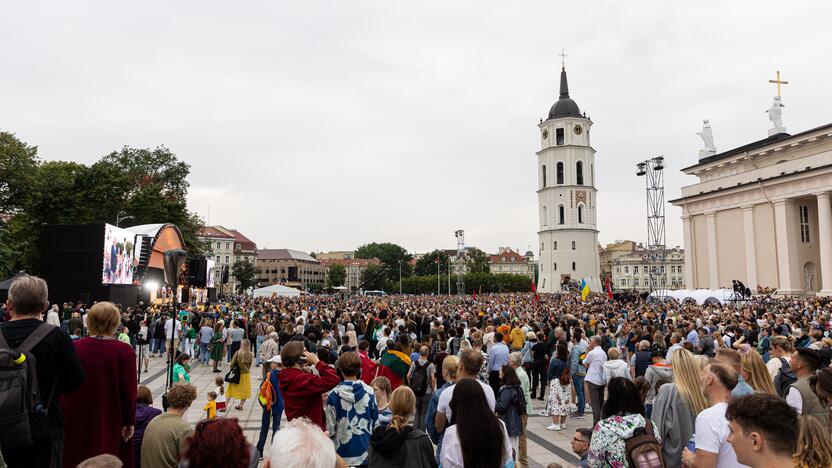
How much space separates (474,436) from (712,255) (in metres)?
52.0

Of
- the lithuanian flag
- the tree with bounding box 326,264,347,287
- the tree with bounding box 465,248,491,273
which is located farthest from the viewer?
the tree with bounding box 326,264,347,287

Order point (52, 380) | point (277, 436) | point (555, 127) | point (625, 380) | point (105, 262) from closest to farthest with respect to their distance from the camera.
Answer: point (277, 436)
point (52, 380)
point (625, 380)
point (105, 262)
point (555, 127)

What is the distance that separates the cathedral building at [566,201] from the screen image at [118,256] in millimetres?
60099

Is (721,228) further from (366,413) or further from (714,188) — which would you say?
(366,413)

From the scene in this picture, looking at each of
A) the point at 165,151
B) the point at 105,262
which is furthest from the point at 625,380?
the point at 165,151

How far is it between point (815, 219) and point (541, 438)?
4585cm

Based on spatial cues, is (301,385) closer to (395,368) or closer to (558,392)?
(395,368)

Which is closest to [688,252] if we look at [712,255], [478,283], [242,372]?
[712,255]

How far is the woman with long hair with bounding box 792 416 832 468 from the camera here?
2.58 meters

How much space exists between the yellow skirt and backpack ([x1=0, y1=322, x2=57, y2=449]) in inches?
298

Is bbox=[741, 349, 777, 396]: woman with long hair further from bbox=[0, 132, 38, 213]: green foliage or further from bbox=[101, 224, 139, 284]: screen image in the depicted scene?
bbox=[0, 132, 38, 213]: green foliage

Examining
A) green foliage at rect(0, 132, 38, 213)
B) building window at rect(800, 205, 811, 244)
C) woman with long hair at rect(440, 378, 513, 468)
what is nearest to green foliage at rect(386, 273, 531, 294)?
building window at rect(800, 205, 811, 244)

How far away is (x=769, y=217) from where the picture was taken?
43.6 metres

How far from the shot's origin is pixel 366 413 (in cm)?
515
